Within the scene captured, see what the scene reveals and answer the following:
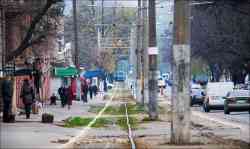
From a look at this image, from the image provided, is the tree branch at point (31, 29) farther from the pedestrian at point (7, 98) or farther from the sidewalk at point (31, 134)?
the pedestrian at point (7, 98)

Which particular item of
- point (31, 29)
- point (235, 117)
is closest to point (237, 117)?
point (235, 117)

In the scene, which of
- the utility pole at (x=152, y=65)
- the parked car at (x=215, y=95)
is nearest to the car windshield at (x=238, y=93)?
the parked car at (x=215, y=95)

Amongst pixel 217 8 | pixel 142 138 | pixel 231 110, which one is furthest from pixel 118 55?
pixel 142 138

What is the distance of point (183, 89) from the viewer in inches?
863

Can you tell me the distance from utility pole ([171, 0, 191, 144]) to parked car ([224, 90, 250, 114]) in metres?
24.2

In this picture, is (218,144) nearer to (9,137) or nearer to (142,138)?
(142,138)

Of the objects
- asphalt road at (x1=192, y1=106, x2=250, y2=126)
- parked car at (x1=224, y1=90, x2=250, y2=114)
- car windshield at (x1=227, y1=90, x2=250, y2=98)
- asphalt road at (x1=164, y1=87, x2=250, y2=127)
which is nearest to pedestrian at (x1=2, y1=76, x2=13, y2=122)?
asphalt road at (x1=164, y1=87, x2=250, y2=127)

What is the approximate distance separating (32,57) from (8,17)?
11.6 m

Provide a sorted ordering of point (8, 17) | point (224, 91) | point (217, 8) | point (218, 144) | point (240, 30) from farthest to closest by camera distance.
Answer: point (240, 30) < point (217, 8) < point (224, 91) < point (8, 17) < point (218, 144)

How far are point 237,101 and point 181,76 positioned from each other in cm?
2486

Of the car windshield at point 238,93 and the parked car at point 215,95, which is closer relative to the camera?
the car windshield at point 238,93

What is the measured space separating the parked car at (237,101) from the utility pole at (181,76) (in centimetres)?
2416

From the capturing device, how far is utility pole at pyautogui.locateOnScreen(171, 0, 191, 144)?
21.8 metres

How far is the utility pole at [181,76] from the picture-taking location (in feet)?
71.7
